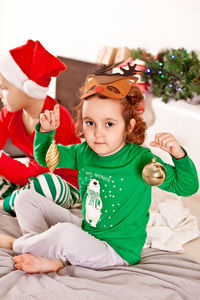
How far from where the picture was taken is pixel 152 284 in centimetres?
96

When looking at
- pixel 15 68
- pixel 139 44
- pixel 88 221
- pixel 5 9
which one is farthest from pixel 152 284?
pixel 5 9

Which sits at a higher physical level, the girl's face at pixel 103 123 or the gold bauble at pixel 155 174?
the girl's face at pixel 103 123

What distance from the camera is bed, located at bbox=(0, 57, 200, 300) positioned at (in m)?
0.88

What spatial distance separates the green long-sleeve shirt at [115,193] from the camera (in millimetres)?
980

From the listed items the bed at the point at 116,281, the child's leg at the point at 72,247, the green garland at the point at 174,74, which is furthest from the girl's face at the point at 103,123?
the green garland at the point at 174,74

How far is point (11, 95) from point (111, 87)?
24.0 inches

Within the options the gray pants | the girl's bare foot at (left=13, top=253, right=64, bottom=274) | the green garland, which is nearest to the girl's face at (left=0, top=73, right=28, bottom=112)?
the gray pants

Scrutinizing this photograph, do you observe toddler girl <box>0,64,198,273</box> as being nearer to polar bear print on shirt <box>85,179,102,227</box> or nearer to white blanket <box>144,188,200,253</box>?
polar bear print on shirt <box>85,179,102,227</box>

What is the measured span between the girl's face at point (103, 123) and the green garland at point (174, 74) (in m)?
1.03

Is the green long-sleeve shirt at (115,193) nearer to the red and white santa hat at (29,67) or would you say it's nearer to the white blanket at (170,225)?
the white blanket at (170,225)

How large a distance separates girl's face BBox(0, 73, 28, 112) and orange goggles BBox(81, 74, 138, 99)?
505mm

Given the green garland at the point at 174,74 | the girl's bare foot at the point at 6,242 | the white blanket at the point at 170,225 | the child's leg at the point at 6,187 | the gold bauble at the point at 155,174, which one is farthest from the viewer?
the green garland at the point at 174,74

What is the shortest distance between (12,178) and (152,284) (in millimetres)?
803

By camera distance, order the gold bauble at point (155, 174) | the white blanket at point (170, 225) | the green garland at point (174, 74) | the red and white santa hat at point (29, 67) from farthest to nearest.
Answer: the green garland at point (174, 74), the red and white santa hat at point (29, 67), the white blanket at point (170, 225), the gold bauble at point (155, 174)
